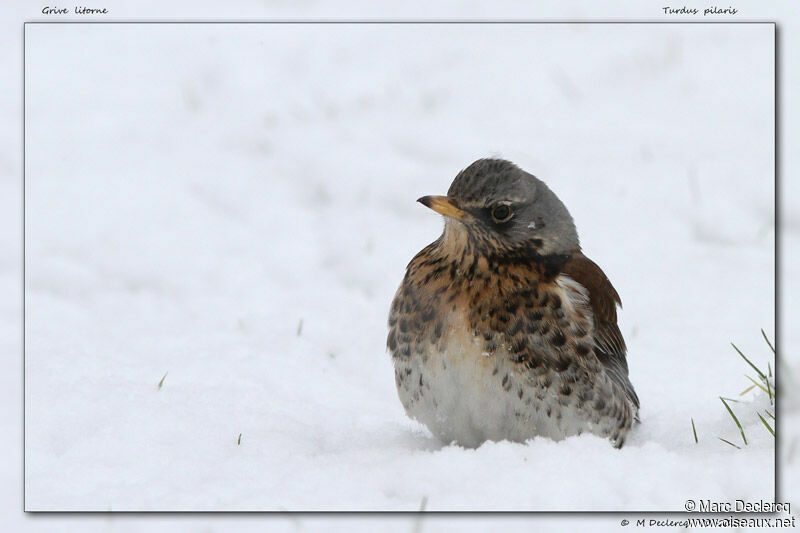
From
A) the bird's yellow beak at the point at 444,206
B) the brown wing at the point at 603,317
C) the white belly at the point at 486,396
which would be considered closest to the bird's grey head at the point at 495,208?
the bird's yellow beak at the point at 444,206

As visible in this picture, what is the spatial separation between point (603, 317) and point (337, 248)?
2649mm

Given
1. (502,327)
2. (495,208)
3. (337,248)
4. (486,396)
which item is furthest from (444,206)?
(337,248)

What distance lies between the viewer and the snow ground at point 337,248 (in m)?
3.46

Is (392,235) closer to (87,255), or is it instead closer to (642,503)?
(87,255)

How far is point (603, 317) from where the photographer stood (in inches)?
159

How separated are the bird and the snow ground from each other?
0.16 meters

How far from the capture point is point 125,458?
3.61m

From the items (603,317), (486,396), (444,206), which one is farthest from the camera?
(603,317)

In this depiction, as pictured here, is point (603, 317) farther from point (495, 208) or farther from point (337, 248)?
point (337, 248)

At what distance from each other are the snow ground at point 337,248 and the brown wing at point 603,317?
358 millimetres

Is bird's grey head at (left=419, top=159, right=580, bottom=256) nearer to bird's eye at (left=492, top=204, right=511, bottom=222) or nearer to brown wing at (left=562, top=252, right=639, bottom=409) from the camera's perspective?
bird's eye at (left=492, top=204, right=511, bottom=222)

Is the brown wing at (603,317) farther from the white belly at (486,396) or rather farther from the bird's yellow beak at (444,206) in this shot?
the bird's yellow beak at (444,206)

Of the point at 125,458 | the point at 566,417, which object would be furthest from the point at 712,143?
the point at 125,458

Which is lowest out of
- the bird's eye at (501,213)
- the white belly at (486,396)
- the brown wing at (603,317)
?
the white belly at (486,396)
